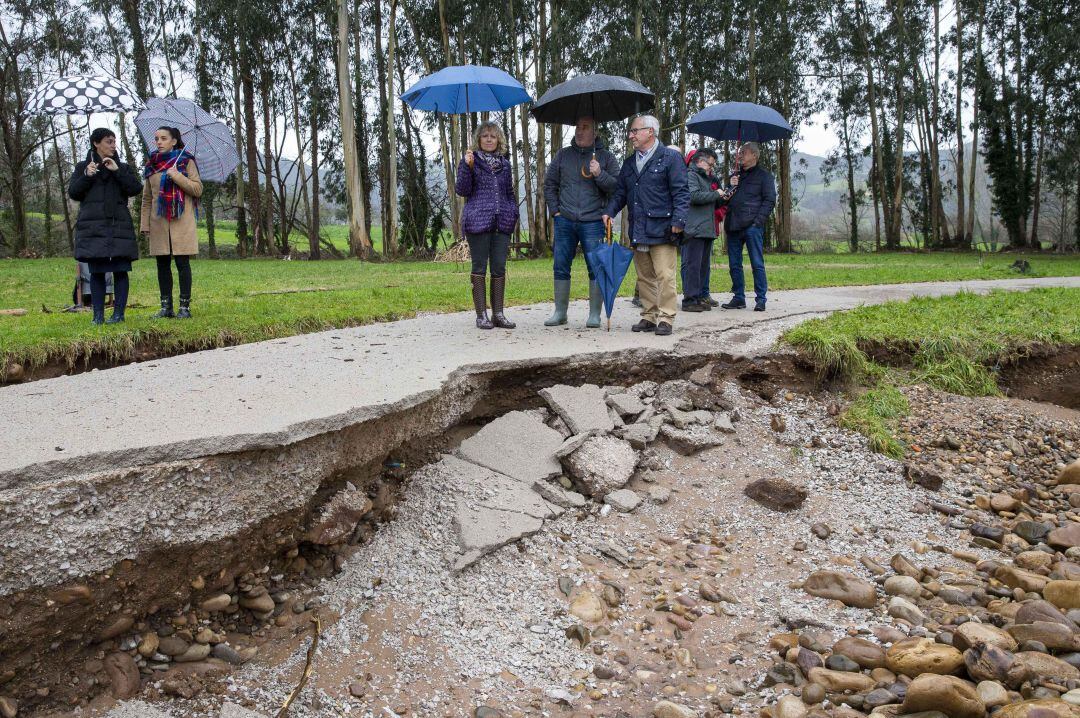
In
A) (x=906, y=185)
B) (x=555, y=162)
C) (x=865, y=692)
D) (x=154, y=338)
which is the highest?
(x=906, y=185)

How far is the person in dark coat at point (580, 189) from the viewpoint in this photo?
6.51 meters

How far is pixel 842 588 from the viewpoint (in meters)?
4.09

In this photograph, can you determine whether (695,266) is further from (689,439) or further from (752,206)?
(689,439)

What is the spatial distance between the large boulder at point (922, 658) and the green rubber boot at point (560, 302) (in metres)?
4.28

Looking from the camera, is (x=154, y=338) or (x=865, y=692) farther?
(x=154, y=338)

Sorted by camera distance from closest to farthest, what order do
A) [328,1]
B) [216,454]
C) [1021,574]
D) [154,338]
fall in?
[216,454] < [1021,574] < [154,338] < [328,1]

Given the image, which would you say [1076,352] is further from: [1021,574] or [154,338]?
[154,338]

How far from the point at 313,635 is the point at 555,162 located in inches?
180

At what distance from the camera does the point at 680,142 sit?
84.8 feet

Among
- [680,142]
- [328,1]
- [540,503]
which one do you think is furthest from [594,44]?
[540,503]

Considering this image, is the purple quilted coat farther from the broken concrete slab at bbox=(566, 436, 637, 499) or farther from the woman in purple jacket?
the broken concrete slab at bbox=(566, 436, 637, 499)

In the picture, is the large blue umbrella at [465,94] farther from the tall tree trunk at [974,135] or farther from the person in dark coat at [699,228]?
the tall tree trunk at [974,135]

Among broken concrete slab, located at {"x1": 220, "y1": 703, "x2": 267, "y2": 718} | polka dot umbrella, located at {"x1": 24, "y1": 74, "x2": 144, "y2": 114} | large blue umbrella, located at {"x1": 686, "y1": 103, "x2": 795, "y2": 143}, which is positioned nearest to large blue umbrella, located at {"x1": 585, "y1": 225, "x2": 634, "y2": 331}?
large blue umbrella, located at {"x1": 686, "y1": 103, "x2": 795, "y2": 143}

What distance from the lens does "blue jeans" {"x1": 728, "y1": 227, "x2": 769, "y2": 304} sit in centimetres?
800
